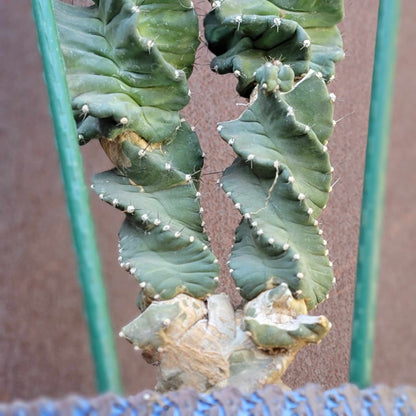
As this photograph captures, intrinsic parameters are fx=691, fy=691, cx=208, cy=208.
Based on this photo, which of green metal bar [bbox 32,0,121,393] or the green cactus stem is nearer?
green metal bar [bbox 32,0,121,393]

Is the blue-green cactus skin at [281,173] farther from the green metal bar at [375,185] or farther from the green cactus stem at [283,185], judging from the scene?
the green metal bar at [375,185]

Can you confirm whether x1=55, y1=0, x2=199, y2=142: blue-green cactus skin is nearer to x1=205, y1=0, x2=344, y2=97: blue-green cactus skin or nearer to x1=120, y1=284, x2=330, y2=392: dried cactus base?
x1=205, y1=0, x2=344, y2=97: blue-green cactus skin

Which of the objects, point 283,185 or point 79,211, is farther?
point 283,185

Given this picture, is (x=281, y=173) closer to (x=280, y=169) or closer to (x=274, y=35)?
(x=280, y=169)

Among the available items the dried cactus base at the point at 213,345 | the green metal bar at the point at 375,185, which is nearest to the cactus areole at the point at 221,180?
the dried cactus base at the point at 213,345

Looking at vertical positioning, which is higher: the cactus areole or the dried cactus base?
the cactus areole

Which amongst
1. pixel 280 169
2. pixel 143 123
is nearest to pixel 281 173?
pixel 280 169

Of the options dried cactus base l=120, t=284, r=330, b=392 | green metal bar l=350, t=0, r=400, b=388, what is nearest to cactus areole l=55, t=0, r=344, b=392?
dried cactus base l=120, t=284, r=330, b=392
